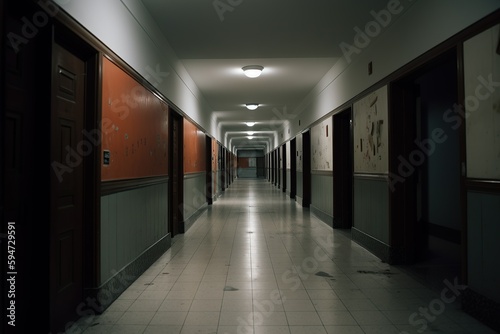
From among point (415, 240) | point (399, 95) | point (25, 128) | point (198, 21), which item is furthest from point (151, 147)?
point (415, 240)

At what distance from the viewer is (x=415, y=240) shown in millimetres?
4953

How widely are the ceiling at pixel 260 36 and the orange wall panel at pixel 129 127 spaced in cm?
110

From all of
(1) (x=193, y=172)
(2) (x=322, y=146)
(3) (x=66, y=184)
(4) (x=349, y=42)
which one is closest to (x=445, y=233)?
(2) (x=322, y=146)

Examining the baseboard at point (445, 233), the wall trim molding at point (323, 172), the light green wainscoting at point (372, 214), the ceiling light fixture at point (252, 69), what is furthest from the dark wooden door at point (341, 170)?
the ceiling light fixture at point (252, 69)

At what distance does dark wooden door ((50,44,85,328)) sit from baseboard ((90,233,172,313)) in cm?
16

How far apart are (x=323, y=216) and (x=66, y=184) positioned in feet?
22.4

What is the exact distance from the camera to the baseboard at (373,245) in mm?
5027

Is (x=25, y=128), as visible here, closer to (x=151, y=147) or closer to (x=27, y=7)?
(x=27, y=7)

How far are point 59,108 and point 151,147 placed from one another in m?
2.25

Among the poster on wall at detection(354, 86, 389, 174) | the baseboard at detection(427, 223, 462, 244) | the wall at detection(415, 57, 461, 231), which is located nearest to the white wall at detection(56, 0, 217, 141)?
the poster on wall at detection(354, 86, 389, 174)

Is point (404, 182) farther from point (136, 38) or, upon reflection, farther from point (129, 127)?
point (136, 38)

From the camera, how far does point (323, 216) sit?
892 cm

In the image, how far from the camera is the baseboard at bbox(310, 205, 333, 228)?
8.18 meters

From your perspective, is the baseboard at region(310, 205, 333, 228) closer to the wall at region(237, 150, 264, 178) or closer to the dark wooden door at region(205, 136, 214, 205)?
the dark wooden door at region(205, 136, 214, 205)
